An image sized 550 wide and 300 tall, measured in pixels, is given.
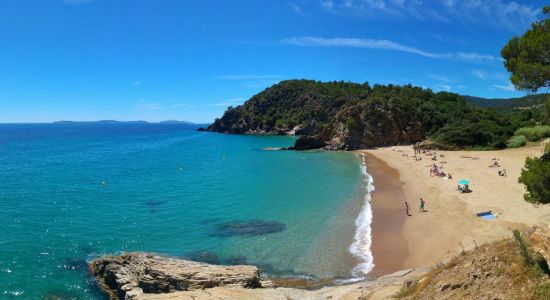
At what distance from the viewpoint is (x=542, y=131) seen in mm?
63250

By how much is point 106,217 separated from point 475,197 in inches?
1158

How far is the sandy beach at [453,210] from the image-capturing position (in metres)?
22.1

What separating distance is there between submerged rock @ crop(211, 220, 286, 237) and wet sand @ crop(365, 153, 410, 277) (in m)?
6.73

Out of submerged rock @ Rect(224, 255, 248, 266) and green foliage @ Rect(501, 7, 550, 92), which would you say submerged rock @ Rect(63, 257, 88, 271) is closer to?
submerged rock @ Rect(224, 255, 248, 266)

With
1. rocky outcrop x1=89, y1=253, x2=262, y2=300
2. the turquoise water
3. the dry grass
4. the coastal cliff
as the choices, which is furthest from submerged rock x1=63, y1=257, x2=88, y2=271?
the dry grass

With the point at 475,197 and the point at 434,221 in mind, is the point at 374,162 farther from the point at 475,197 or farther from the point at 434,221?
the point at 434,221

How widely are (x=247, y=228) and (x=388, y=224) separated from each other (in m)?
9.79

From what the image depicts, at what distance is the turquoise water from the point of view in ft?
70.0

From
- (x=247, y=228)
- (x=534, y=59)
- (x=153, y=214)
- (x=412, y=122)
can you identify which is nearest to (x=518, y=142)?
(x=412, y=122)

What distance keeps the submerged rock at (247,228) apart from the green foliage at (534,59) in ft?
55.9

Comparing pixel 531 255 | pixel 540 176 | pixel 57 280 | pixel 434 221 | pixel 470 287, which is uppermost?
pixel 540 176

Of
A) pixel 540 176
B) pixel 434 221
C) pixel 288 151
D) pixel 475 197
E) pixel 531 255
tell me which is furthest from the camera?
pixel 288 151

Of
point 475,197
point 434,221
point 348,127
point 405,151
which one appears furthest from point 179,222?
point 348,127

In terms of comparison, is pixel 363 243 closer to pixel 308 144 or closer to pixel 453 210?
pixel 453 210
